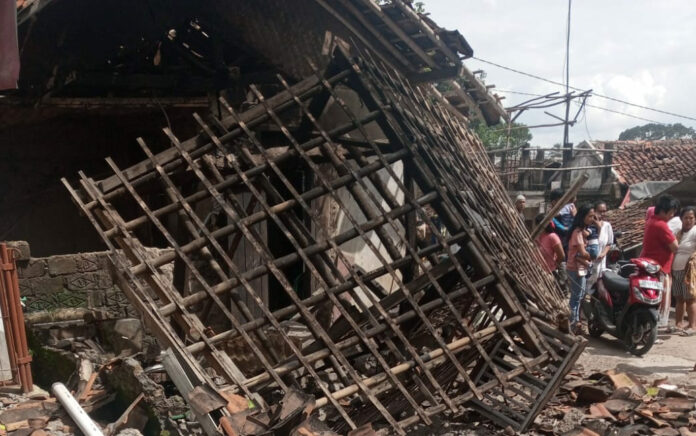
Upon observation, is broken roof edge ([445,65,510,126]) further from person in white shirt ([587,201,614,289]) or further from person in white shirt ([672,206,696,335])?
person in white shirt ([672,206,696,335])

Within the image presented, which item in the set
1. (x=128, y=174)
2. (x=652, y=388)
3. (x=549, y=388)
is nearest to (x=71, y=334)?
(x=128, y=174)

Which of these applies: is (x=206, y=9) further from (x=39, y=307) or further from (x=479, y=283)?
(x=479, y=283)

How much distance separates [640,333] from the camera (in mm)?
7211

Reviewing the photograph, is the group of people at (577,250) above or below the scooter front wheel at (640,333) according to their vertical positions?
above

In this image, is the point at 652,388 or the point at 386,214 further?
the point at 652,388

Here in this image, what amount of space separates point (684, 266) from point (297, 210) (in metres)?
4.76

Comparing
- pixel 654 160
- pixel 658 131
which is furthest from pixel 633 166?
pixel 658 131

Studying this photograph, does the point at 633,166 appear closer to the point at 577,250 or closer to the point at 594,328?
the point at 594,328

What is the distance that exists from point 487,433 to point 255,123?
2633 millimetres

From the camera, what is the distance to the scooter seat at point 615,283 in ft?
24.6

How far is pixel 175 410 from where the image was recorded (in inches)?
188

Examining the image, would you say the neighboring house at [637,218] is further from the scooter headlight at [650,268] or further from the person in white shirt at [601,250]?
the scooter headlight at [650,268]

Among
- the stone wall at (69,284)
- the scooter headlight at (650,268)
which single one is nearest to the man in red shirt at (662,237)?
the scooter headlight at (650,268)

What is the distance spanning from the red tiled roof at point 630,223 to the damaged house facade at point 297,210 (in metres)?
6.15
